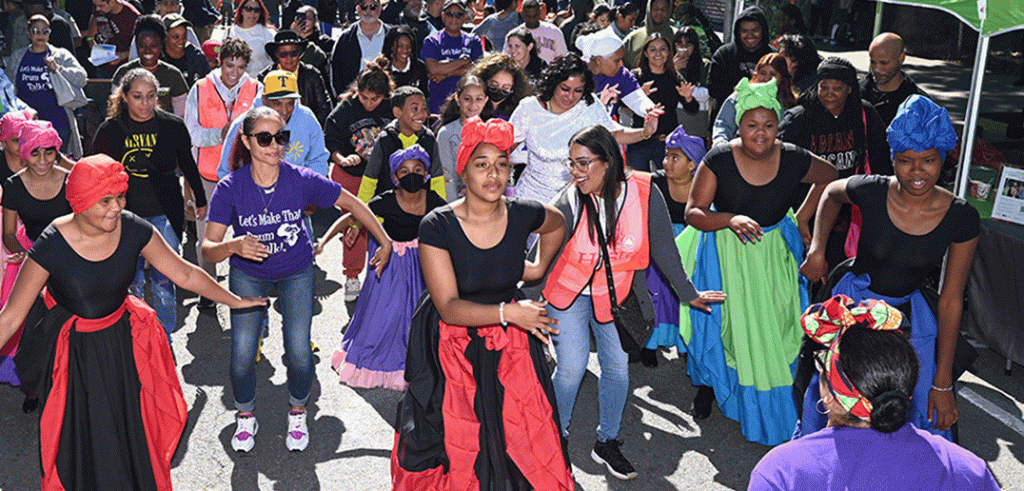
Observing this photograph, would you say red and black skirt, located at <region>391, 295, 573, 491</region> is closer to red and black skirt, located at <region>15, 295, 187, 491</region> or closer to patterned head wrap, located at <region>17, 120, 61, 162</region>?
red and black skirt, located at <region>15, 295, 187, 491</region>

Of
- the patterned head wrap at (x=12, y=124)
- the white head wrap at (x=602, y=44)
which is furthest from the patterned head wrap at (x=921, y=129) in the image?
the patterned head wrap at (x=12, y=124)

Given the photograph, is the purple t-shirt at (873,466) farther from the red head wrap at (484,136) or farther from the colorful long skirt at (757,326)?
the colorful long skirt at (757,326)

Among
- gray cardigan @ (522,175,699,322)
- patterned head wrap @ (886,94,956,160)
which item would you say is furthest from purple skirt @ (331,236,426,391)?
patterned head wrap @ (886,94,956,160)

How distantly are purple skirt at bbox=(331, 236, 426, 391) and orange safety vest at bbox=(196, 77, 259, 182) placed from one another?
7.11 ft

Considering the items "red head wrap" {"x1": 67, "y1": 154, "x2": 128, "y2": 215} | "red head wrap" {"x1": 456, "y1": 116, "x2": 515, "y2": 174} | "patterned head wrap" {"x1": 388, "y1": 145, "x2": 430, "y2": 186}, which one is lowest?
"patterned head wrap" {"x1": 388, "y1": 145, "x2": 430, "y2": 186}

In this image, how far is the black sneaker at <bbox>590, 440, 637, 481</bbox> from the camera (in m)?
5.38

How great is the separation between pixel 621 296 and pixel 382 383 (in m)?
2.14

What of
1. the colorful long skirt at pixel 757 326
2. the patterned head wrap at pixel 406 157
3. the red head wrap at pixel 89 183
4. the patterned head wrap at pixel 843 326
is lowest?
the colorful long skirt at pixel 757 326

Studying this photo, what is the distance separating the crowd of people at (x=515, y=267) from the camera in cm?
438

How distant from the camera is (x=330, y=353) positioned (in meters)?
7.14

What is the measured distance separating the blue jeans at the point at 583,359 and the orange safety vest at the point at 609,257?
71mm

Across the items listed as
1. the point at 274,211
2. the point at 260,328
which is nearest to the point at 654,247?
the point at 274,211

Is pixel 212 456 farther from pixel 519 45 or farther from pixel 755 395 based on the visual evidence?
pixel 519 45

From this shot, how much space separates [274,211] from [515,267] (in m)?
1.60
